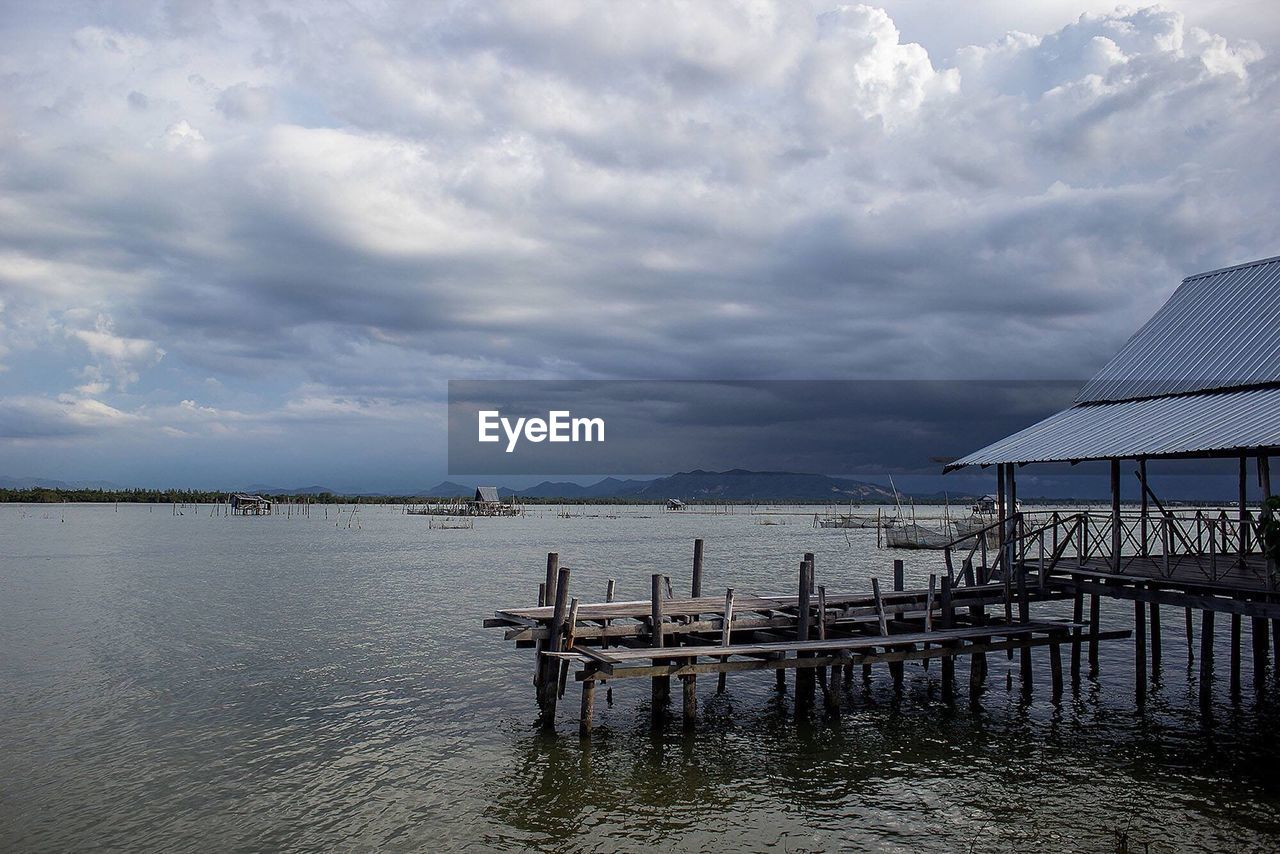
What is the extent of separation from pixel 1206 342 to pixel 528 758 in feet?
63.8

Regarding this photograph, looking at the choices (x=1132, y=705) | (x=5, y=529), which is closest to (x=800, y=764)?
(x=1132, y=705)

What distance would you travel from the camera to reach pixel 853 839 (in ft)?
35.2

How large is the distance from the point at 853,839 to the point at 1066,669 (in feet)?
39.1

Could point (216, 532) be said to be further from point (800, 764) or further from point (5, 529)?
point (800, 764)

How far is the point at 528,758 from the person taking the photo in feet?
45.0

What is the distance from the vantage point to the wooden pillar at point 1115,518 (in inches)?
682

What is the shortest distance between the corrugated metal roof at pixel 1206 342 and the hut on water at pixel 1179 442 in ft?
0.12

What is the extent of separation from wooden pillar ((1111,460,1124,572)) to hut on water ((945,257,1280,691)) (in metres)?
0.04

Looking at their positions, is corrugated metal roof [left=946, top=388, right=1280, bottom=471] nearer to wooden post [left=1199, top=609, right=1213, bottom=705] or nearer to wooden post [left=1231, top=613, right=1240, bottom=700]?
wooden post [left=1199, top=609, right=1213, bottom=705]

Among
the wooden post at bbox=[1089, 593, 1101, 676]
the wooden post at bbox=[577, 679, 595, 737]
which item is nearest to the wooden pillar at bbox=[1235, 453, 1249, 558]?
the wooden post at bbox=[1089, 593, 1101, 676]

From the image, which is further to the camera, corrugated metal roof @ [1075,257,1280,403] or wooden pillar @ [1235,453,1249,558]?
corrugated metal roof @ [1075,257,1280,403]

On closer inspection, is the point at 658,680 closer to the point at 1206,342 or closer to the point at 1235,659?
the point at 1235,659

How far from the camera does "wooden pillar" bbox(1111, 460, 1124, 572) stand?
17328mm

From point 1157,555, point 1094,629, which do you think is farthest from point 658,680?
point 1157,555
